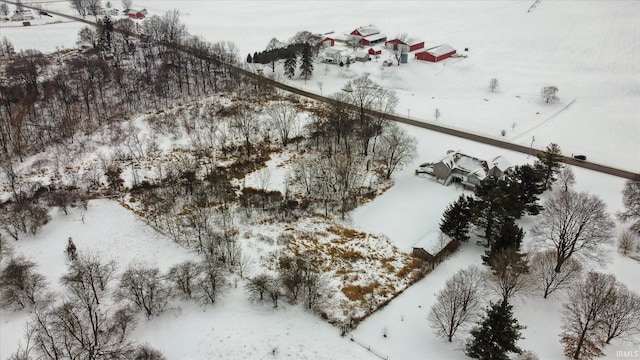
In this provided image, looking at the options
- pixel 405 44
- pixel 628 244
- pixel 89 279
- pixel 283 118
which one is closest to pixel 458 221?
pixel 628 244

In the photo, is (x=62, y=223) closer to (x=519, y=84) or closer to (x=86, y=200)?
(x=86, y=200)

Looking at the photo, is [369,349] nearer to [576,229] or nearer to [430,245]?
[430,245]

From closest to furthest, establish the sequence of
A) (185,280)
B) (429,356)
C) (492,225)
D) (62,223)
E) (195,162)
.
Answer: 1. (429,356)
2. (185,280)
3. (492,225)
4. (62,223)
5. (195,162)

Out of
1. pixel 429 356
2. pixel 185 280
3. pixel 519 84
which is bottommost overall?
pixel 429 356

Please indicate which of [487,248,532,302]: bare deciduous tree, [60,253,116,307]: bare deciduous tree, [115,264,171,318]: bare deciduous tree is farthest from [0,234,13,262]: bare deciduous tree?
[487,248,532,302]: bare deciduous tree

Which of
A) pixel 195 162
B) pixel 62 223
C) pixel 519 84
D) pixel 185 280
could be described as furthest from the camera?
pixel 519 84

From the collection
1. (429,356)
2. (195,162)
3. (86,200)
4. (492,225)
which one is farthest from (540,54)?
(86,200)

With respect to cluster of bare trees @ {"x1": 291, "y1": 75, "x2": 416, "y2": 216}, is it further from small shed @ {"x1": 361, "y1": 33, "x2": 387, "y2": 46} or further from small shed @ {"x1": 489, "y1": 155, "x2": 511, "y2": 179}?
small shed @ {"x1": 361, "y1": 33, "x2": 387, "y2": 46}
